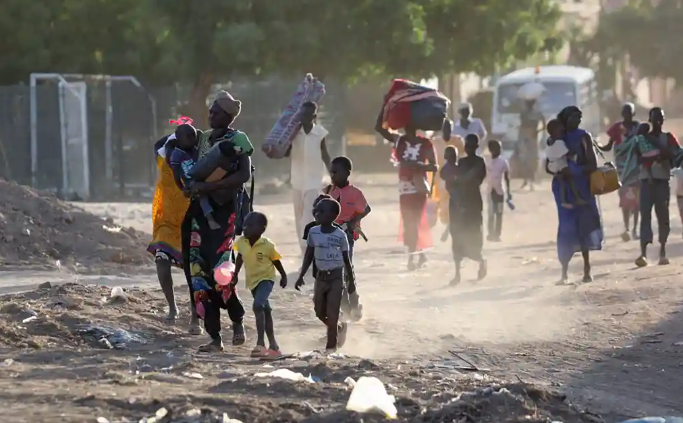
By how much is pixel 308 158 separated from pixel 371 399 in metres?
6.49

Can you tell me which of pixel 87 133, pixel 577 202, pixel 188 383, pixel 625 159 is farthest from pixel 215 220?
pixel 87 133

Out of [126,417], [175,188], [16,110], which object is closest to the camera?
[126,417]

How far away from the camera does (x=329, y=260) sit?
8.73m

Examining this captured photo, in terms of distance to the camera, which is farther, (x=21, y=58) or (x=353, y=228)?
(x=21, y=58)

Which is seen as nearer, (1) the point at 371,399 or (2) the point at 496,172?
(1) the point at 371,399

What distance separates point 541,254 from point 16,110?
10.4 meters

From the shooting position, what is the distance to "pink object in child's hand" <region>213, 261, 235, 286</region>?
8312 mm

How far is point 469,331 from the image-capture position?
10.2 m

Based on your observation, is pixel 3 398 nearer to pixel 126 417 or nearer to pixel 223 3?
pixel 126 417

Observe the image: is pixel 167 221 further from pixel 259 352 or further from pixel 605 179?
pixel 605 179

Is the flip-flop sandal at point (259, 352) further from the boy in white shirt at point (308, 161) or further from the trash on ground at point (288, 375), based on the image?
the boy in white shirt at point (308, 161)

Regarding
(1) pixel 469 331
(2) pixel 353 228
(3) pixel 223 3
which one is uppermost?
(3) pixel 223 3

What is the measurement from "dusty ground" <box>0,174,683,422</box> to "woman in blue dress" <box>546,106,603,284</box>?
44cm

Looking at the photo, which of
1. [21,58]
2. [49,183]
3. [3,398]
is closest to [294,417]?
[3,398]
